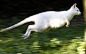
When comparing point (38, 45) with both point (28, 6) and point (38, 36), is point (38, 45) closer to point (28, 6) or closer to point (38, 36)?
point (38, 36)

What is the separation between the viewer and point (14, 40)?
16.6 feet

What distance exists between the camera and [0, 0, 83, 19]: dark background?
883 cm

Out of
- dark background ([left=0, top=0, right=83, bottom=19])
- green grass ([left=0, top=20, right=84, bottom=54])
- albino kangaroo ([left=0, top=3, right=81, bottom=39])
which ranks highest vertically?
dark background ([left=0, top=0, right=83, bottom=19])

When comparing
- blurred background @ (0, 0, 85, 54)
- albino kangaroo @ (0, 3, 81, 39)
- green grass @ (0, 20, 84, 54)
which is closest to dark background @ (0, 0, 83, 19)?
blurred background @ (0, 0, 85, 54)

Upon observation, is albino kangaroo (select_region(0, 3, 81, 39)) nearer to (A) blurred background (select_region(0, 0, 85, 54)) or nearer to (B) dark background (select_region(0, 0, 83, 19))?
(A) blurred background (select_region(0, 0, 85, 54))

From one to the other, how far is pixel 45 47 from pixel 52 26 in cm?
62

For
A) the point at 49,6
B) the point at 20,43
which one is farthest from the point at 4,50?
the point at 49,6

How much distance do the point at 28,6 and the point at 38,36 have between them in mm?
4149

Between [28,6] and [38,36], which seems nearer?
[38,36]

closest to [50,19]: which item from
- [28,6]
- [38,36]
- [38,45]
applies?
[38,45]

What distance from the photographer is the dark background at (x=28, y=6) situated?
29.0ft

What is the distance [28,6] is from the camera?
9.28 m

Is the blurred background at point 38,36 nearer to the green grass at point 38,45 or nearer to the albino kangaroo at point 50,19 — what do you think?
the green grass at point 38,45

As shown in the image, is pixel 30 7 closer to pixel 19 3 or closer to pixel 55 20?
pixel 19 3
